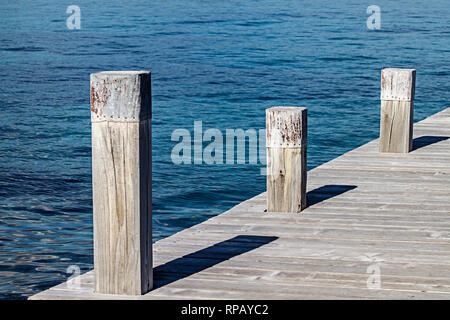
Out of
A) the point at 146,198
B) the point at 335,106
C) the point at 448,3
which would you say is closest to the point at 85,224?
the point at 146,198

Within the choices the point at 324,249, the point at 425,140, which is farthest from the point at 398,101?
the point at 324,249

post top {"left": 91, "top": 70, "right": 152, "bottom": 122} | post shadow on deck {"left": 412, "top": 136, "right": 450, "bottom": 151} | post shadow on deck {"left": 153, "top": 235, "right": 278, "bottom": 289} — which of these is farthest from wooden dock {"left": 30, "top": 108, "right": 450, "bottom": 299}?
post shadow on deck {"left": 412, "top": 136, "right": 450, "bottom": 151}

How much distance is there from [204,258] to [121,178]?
1335 mm

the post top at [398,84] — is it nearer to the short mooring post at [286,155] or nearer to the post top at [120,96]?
the short mooring post at [286,155]

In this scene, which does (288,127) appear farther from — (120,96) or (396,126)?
(396,126)

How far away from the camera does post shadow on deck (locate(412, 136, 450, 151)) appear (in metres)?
11.1

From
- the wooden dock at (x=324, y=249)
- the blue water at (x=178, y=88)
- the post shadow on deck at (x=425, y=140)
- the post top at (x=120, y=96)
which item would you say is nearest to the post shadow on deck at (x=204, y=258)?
the wooden dock at (x=324, y=249)

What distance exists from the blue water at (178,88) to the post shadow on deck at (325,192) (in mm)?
2384

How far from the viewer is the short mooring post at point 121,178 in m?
4.95

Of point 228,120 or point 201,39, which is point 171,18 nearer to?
point 201,39

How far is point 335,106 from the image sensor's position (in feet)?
66.9

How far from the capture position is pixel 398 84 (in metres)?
10.1

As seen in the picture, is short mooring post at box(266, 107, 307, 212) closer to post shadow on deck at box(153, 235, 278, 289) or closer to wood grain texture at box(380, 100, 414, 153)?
post shadow on deck at box(153, 235, 278, 289)

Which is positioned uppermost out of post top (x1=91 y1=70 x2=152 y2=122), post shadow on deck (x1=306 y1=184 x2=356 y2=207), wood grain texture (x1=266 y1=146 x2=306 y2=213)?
post top (x1=91 y1=70 x2=152 y2=122)
